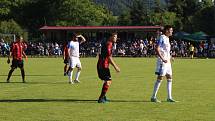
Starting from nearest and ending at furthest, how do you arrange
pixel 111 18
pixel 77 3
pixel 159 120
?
pixel 159 120
pixel 77 3
pixel 111 18

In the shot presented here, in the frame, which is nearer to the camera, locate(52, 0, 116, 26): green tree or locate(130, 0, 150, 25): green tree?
locate(52, 0, 116, 26): green tree

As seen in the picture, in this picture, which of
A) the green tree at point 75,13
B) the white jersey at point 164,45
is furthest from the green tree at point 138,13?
the white jersey at point 164,45

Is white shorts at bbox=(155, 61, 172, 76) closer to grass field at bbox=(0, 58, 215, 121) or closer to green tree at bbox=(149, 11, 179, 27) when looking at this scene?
grass field at bbox=(0, 58, 215, 121)

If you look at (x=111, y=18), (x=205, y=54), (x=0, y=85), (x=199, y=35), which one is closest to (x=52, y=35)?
(x=199, y=35)

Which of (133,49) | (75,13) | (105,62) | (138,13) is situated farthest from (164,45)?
(138,13)

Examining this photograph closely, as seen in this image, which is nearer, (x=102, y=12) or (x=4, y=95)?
(x=4, y=95)

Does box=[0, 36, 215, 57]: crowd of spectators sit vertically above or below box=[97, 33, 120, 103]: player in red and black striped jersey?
below

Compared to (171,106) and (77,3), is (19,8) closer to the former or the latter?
(77,3)

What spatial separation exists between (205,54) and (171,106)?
1700 inches

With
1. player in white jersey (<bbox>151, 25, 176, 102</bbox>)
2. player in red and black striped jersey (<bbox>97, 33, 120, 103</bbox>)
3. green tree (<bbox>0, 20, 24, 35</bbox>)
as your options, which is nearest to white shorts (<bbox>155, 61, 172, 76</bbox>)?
player in white jersey (<bbox>151, 25, 176, 102</bbox>)

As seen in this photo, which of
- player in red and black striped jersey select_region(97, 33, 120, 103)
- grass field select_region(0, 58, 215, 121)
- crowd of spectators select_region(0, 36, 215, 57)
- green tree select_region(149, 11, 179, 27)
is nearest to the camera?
grass field select_region(0, 58, 215, 121)

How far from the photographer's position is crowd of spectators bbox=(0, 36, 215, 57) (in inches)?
2227

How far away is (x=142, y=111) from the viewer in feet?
42.7

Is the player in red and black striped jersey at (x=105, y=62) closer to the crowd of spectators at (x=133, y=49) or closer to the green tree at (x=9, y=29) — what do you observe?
the crowd of spectators at (x=133, y=49)
